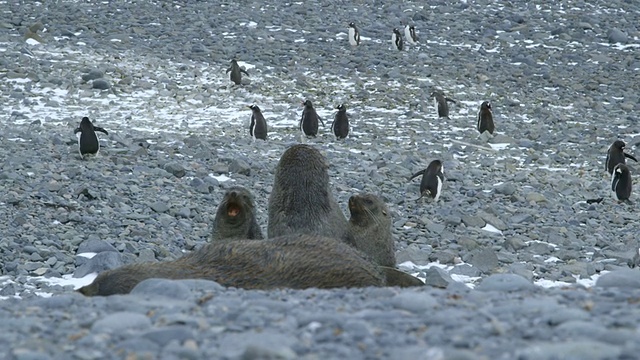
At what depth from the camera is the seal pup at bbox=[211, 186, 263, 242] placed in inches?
281

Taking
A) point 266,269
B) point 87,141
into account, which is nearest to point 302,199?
point 266,269

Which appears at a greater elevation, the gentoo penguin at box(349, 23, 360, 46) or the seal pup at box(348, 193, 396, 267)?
the gentoo penguin at box(349, 23, 360, 46)

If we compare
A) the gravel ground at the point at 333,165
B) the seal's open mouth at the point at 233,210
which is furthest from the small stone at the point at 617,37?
the seal's open mouth at the point at 233,210

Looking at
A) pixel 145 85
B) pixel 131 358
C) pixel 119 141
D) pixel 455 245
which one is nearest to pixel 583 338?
pixel 131 358

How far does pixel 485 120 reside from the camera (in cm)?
1619

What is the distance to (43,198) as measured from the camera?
962 cm

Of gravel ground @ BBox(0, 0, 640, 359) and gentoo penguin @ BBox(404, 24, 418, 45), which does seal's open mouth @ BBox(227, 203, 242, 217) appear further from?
gentoo penguin @ BBox(404, 24, 418, 45)

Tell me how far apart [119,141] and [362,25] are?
495 inches

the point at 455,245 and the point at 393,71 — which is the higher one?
the point at 393,71

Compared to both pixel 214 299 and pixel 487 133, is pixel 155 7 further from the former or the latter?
pixel 214 299

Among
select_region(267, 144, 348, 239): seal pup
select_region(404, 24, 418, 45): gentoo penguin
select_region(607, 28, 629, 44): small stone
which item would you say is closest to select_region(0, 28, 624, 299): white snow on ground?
select_region(404, 24, 418, 45): gentoo penguin

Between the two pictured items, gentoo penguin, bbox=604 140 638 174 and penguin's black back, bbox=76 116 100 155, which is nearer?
penguin's black back, bbox=76 116 100 155

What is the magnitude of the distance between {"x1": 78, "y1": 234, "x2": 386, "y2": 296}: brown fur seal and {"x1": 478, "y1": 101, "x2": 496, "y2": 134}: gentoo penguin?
36.3ft

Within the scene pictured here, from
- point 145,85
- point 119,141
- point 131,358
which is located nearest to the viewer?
point 131,358
